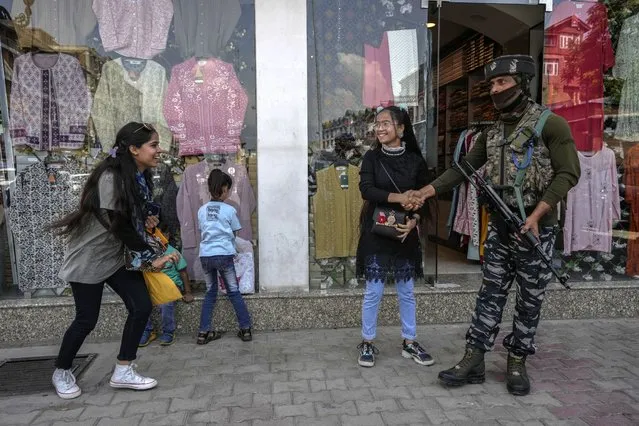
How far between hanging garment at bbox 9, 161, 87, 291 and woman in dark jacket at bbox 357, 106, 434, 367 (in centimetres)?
320

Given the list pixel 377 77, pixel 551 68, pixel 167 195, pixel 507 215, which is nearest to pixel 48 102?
pixel 167 195

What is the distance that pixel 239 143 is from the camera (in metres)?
5.10

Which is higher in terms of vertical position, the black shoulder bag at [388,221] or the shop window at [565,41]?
the shop window at [565,41]

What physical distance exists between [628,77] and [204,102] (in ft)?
15.3

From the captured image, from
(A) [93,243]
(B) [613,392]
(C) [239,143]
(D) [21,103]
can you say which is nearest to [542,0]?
(C) [239,143]

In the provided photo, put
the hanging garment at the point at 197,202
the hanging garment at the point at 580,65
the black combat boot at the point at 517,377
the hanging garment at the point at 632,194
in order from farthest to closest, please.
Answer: the hanging garment at the point at 632,194 → the hanging garment at the point at 580,65 → the hanging garment at the point at 197,202 → the black combat boot at the point at 517,377

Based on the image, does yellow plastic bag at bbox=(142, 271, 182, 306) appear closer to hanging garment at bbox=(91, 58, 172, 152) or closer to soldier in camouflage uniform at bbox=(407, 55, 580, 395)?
soldier in camouflage uniform at bbox=(407, 55, 580, 395)

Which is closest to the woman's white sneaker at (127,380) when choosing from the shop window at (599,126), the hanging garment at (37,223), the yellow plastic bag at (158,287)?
the yellow plastic bag at (158,287)

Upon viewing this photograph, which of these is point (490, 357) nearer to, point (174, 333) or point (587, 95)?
Answer: point (174, 333)

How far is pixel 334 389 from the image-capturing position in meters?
3.49

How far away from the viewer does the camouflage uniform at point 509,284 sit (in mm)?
3379

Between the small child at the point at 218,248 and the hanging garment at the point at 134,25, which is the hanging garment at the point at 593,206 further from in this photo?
the hanging garment at the point at 134,25

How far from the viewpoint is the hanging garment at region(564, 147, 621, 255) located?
5355 millimetres

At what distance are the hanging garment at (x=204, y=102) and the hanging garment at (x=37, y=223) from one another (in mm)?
1376
